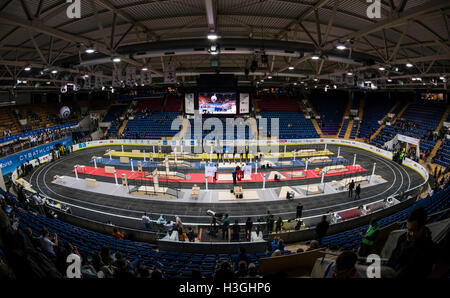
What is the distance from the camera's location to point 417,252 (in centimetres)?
260

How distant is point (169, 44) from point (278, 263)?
11.4 meters

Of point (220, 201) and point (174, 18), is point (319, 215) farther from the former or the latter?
point (174, 18)

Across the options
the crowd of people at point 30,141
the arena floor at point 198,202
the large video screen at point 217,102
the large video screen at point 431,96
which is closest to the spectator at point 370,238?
the arena floor at point 198,202

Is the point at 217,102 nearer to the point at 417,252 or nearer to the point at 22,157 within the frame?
the point at 417,252

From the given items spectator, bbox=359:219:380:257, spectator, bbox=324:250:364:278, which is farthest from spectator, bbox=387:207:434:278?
spectator, bbox=359:219:380:257

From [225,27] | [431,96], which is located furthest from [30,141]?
[431,96]

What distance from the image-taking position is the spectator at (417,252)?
8.33ft

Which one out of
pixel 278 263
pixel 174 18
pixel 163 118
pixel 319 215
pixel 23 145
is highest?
pixel 174 18

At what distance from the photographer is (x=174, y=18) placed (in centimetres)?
1043

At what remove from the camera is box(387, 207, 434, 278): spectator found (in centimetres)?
254

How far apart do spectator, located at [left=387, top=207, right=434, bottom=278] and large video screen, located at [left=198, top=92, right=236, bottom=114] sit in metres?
17.9

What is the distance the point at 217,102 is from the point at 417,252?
18.4m

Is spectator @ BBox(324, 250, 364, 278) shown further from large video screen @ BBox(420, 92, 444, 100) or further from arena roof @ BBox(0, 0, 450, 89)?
large video screen @ BBox(420, 92, 444, 100)
